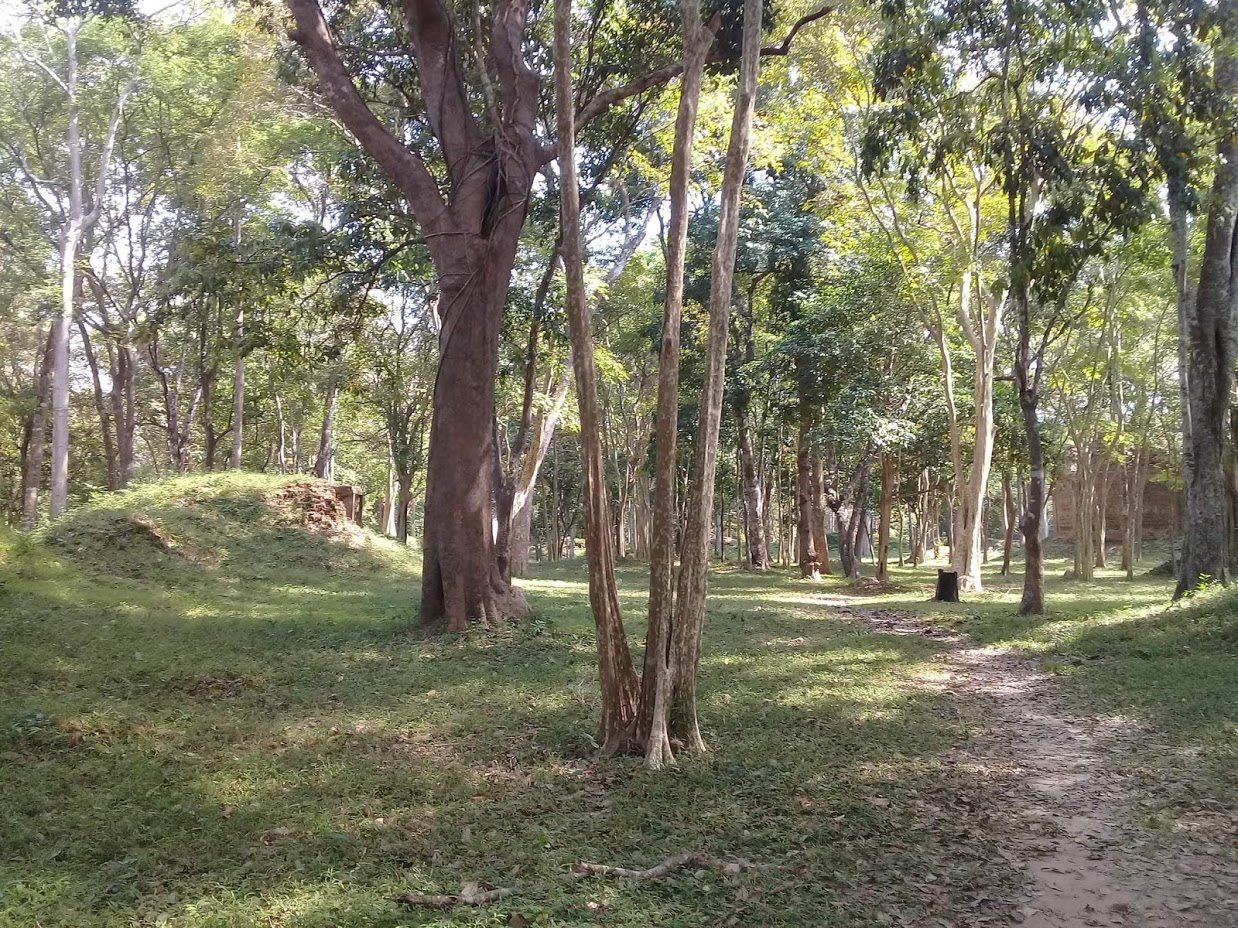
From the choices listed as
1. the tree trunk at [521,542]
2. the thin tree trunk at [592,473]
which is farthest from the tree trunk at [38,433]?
the thin tree trunk at [592,473]

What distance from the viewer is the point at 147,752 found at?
19.7 ft

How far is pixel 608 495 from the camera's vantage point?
14367mm

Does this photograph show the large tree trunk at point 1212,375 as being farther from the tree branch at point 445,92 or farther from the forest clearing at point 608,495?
the tree branch at point 445,92

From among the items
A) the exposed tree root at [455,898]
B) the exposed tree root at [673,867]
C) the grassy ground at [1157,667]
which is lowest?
the exposed tree root at [673,867]

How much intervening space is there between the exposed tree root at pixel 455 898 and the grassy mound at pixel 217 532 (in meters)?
12.1

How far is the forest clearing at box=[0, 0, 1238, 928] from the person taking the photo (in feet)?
15.4

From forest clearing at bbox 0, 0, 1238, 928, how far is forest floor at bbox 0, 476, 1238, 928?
0.13 feet

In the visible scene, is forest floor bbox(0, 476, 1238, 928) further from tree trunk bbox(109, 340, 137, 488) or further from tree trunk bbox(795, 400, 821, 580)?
tree trunk bbox(109, 340, 137, 488)

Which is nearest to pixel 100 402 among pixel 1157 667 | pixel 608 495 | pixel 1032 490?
pixel 608 495

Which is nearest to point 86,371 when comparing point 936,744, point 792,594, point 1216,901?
point 792,594

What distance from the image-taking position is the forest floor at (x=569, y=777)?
413 cm

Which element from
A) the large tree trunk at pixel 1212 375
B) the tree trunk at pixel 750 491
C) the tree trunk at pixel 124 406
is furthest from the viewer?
the tree trunk at pixel 124 406

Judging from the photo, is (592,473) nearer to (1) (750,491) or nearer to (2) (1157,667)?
(2) (1157,667)

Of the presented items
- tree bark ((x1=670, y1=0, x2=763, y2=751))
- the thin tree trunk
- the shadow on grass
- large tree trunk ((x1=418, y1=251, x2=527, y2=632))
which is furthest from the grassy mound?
tree bark ((x1=670, y1=0, x2=763, y2=751))
